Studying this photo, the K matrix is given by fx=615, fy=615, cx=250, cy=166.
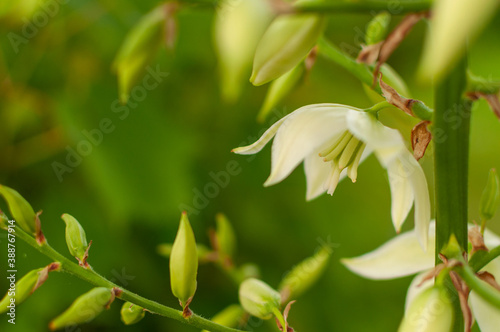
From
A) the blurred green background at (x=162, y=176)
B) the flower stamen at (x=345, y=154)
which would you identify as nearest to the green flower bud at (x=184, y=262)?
the flower stamen at (x=345, y=154)

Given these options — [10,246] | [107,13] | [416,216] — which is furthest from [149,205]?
[416,216]

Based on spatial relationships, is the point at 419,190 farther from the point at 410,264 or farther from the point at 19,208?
the point at 19,208

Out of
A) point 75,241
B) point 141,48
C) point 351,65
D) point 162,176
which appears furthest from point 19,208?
point 162,176

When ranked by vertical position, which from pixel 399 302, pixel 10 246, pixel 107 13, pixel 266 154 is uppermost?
pixel 107 13

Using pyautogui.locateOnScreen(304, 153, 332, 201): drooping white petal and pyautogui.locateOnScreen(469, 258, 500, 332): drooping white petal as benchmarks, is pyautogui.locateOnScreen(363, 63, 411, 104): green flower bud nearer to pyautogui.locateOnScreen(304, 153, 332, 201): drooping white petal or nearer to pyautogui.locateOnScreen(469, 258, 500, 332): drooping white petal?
pyautogui.locateOnScreen(304, 153, 332, 201): drooping white petal

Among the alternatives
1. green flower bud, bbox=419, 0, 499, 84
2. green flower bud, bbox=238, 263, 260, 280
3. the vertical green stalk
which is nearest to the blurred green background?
green flower bud, bbox=238, 263, 260, 280

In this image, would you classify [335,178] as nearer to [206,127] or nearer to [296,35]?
[296,35]
